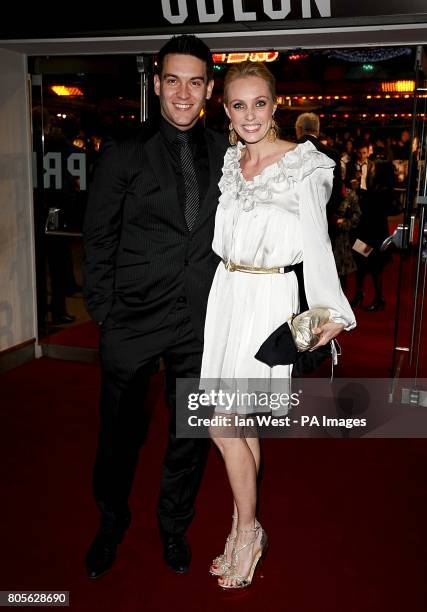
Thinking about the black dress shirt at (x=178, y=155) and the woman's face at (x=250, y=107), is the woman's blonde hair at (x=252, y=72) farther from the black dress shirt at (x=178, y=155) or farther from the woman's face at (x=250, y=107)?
the black dress shirt at (x=178, y=155)

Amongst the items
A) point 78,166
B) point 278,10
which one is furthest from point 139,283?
point 78,166

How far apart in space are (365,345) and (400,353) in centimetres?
38

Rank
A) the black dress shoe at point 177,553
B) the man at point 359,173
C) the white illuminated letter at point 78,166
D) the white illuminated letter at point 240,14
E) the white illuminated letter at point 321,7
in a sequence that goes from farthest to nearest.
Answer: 1. the man at point 359,173
2. the white illuminated letter at point 78,166
3. the white illuminated letter at point 240,14
4. the white illuminated letter at point 321,7
5. the black dress shoe at point 177,553

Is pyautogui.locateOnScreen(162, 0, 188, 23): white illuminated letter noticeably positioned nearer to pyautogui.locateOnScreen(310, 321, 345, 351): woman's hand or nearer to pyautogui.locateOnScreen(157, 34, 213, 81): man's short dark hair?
pyautogui.locateOnScreen(157, 34, 213, 81): man's short dark hair

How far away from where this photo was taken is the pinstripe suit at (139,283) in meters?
2.18

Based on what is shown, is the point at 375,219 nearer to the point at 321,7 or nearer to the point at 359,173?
the point at 359,173

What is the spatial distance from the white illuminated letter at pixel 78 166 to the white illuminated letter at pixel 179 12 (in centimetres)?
127

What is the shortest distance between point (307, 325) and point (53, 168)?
3.05 metres

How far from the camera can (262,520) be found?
107 inches

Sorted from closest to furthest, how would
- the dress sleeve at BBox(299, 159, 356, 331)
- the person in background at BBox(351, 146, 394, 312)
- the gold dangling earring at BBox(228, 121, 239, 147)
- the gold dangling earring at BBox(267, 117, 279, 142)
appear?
the dress sleeve at BBox(299, 159, 356, 331) < the gold dangling earring at BBox(267, 117, 279, 142) < the gold dangling earring at BBox(228, 121, 239, 147) < the person in background at BBox(351, 146, 394, 312)

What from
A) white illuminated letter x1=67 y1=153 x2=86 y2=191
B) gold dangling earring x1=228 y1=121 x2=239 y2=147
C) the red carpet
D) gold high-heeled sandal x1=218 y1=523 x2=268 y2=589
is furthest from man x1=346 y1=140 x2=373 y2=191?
gold high-heeled sandal x1=218 y1=523 x2=268 y2=589

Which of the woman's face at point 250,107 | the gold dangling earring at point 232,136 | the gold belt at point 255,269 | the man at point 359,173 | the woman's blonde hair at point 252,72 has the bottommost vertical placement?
the gold belt at point 255,269

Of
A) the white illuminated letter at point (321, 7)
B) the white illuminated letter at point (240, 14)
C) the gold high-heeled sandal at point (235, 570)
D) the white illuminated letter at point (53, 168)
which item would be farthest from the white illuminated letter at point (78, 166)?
the gold high-heeled sandal at point (235, 570)

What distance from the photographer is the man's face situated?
215 centimetres
